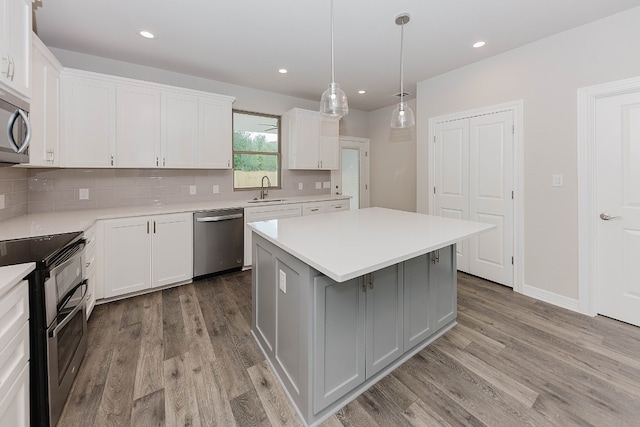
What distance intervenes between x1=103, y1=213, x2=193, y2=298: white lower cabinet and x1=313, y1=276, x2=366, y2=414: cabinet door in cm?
239

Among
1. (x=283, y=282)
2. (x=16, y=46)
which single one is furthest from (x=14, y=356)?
(x=16, y=46)

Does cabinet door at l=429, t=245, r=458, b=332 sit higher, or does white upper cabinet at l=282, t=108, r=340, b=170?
white upper cabinet at l=282, t=108, r=340, b=170

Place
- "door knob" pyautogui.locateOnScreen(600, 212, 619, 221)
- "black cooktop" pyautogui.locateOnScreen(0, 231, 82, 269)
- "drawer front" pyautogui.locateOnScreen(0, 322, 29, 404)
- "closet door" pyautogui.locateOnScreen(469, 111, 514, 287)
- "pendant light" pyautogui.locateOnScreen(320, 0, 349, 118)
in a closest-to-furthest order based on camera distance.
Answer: "drawer front" pyautogui.locateOnScreen(0, 322, 29, 404) < "black cooktop" pyautogui.locateOnScreen(0, 231, 82, 269) < "pendant light" pyautogui.locateOnScreen(320, 0, 349, 118) < "door knob" pyautogui.locateOnScreen(600, 212, 619, 221) < "closet door" pyautogui.locateOnScreen(469, 111, 514, 287)

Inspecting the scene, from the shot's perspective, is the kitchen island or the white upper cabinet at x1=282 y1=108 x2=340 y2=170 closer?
the kitchen island

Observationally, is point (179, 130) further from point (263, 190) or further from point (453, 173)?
point (453, 173)

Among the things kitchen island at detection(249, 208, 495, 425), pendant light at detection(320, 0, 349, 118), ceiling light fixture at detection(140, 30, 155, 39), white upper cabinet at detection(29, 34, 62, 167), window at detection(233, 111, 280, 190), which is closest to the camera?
kitchen island at detection(249, 208, 495, 425)

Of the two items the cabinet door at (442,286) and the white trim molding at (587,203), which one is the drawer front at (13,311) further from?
the white trim molding at (587,203)

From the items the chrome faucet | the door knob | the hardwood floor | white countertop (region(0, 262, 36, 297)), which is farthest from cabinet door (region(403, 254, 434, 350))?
the chrome faucet

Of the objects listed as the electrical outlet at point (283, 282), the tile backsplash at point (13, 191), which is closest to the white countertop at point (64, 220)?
the tile backsplash at point (13, 191)

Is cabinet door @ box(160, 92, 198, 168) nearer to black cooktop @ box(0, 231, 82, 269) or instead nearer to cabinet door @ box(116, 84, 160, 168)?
cabinet door @ box(116, 84, 160, 168)

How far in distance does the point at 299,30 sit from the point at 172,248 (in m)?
2.66

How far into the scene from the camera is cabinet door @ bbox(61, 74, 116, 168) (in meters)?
2.75

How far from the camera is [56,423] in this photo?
4.71ft

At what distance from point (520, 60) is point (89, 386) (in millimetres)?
4643
